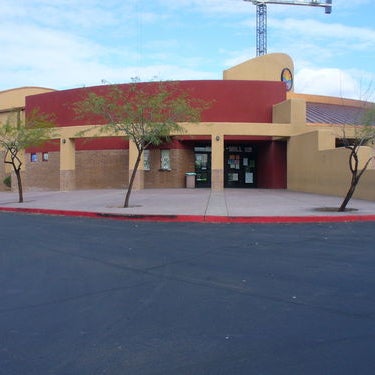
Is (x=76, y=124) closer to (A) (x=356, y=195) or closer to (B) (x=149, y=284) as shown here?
(A) (x=356, y=195)

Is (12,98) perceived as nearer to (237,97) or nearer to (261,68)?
(261,68)

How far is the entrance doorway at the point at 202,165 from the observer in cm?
3197

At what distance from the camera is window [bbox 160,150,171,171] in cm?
3077

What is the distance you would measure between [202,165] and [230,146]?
2.32 m

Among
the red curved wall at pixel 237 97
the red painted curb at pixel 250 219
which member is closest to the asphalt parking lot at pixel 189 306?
the red painted curb at pixel 250 219

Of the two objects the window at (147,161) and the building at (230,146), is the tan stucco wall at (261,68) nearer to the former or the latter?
the building at (230,146)

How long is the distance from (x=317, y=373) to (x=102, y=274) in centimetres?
432

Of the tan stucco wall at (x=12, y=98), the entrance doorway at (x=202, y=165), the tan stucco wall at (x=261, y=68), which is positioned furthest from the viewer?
the tan stucco wall at (x=12, y=98)

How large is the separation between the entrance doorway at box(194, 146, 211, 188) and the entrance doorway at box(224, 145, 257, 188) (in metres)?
1.41

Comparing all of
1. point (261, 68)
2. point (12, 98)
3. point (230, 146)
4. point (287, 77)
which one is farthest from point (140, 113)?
point (12, 98)

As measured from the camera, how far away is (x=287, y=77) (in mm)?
36250

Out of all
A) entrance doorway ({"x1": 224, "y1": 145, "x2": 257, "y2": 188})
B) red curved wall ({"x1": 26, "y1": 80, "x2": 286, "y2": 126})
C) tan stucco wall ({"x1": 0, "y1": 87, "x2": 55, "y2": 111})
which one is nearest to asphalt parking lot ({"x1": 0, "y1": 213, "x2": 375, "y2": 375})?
red curved wall ({"x1": 26, "y1": 80, "x2": 286, "y2": 126})

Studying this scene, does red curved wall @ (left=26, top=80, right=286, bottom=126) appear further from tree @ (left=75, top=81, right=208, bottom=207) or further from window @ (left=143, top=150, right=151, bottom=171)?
tree @ (left=75, top=81, right=208, bottom=207)

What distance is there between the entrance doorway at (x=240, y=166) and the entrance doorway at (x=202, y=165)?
55.6 inches
